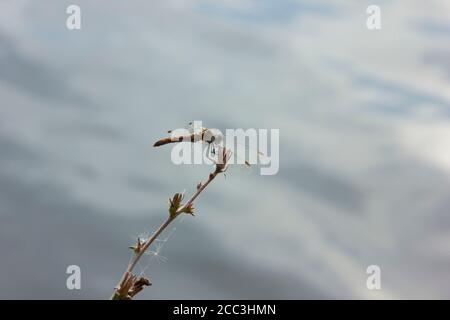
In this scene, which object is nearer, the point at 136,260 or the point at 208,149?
the point at 136,260
